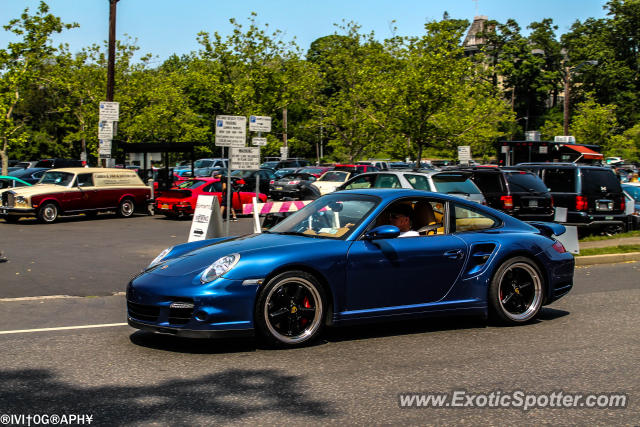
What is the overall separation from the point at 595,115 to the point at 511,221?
57942 millimetres

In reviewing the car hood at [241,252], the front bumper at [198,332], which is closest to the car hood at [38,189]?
the car hood at [241,252]

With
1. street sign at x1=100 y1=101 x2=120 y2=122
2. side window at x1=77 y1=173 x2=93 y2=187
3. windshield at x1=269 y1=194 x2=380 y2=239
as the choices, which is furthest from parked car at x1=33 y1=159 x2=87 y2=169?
windshield at x1=269 y1=194 x2=380 y2=239

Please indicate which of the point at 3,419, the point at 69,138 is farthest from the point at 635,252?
the point at 69,138

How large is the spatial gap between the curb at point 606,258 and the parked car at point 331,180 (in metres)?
18.4

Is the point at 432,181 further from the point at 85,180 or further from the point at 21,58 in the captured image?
the point at 21,58

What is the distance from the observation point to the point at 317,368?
5.89 m

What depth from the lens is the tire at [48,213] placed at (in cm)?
2339

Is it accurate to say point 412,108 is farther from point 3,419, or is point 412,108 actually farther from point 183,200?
point 3,419

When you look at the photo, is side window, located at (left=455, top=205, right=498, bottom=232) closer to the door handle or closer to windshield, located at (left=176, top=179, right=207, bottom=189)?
the door handle

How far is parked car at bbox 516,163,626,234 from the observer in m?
18.3

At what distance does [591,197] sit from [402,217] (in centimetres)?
1224

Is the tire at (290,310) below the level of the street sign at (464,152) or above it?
below

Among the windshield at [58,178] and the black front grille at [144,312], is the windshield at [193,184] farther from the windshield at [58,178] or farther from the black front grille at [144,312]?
the black front grille at [144,312]

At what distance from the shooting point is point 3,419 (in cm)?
453
